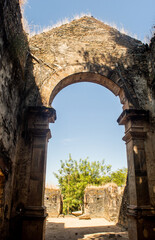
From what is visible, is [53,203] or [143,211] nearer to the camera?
[143,211]

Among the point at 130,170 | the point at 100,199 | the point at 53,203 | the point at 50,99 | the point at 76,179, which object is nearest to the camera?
the point at 130,170

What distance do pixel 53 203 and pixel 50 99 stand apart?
8948 mm

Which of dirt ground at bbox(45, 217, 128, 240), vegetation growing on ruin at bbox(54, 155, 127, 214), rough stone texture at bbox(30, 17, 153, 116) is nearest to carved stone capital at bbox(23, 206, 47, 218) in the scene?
dirt ground at bbox(45, 217, 128, 240)

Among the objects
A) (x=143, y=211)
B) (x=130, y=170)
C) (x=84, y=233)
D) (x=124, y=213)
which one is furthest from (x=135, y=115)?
(x=124, y=213)

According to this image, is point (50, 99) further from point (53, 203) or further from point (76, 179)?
point (76, 179)

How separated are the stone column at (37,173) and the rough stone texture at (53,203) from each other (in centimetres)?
834

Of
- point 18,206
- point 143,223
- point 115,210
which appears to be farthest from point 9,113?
point 115,210

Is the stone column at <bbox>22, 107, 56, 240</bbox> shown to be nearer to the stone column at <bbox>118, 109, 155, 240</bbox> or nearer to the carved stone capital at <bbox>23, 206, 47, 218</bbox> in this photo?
the carved stone capital at <bbox>23, 206, 47, 218</bbox>

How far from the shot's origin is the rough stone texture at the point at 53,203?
482 inches

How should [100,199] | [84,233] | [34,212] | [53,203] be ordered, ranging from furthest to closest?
[100,199], [53,203], [84,233], [34,212]

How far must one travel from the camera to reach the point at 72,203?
25578 mm

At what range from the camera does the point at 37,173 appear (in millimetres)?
4828

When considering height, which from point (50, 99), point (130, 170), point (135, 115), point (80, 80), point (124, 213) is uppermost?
point (80, 80)

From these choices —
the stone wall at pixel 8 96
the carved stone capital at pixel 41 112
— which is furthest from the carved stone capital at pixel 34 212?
the carved stone capital at pixel 41 112
